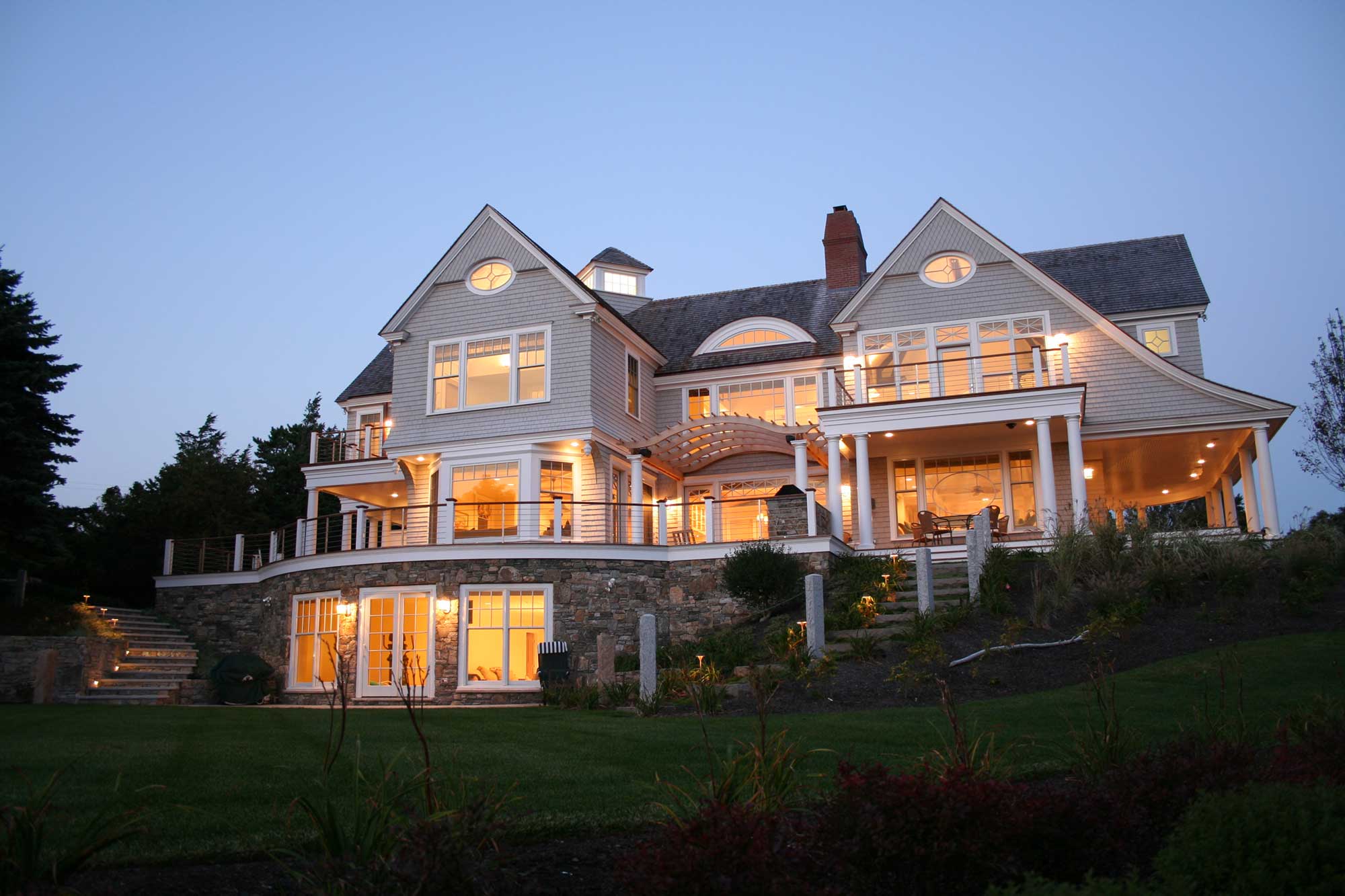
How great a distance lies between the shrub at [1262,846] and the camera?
3617 mm

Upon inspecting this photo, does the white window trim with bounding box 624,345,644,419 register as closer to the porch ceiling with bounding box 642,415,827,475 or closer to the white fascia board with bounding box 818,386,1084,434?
the porch ceiling with bounding box 642,415,827,475

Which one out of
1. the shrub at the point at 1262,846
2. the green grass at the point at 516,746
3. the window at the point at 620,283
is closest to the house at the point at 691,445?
the window at the point at 620,283

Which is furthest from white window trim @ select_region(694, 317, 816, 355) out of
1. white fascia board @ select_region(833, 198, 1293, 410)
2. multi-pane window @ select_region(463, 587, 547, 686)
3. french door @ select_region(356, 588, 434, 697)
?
french door @ select_region(356, 588, 434, 697)

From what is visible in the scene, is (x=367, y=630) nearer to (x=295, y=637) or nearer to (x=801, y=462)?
(x=295, y=637)

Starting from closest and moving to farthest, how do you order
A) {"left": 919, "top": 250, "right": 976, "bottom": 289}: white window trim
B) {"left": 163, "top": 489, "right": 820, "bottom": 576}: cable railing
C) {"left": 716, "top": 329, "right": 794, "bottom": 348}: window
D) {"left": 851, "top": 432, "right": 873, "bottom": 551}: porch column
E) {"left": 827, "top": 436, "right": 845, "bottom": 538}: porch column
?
1. {"left": 163, "top": 489, "right": 820, "bottom": 576}: cable railing
2. {"left": 827, "top": 436, "right": 845, "bottom": 538}: porch column
3. {"left": 851, "top": 432, "right": 873, "bottom": 551}: porch column
4. {"left": 919, "top": 250, "right": 976, "bottom": 289}: white window trim
5. {"left": 716, "top": 329, "right": 794, "bottom": 348}: window

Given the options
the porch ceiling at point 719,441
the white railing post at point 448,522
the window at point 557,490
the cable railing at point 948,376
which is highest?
the cable railing at point 948,376

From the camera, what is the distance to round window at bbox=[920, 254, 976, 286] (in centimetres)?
2181

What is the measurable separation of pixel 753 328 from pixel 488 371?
6.35 m

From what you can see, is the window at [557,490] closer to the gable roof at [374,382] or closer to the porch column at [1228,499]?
the gable roof at [374,382]

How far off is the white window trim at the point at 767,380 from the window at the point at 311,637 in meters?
8.34

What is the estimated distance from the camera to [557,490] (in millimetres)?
21062

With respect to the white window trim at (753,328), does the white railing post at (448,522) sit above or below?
below

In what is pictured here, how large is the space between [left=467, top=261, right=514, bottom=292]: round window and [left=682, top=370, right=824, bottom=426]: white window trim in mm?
4942

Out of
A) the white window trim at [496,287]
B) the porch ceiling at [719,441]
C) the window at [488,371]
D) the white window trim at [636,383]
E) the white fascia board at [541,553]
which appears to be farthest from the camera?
the white window trim at [636,383]
